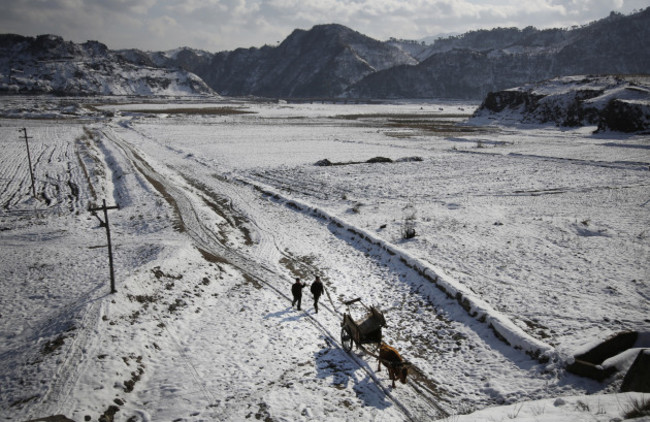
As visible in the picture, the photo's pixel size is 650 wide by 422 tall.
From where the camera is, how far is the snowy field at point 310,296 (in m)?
9.62

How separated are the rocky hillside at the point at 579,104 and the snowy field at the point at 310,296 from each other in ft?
135

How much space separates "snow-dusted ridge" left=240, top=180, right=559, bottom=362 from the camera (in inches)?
437

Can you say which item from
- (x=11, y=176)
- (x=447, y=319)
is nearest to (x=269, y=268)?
(x=447, y=319)

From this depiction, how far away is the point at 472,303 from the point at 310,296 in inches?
254

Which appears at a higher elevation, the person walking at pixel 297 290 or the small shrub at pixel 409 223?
the small shrub at pixel 409 223

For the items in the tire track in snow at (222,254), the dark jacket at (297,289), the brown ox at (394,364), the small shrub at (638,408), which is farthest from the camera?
the dark jacket at (297,289)

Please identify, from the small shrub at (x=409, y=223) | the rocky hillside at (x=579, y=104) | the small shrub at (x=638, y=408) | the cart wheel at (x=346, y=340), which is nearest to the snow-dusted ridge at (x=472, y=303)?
the small shrub at (x=409, y=223)

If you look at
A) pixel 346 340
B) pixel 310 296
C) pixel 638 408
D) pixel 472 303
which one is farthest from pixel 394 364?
pixel 310 296

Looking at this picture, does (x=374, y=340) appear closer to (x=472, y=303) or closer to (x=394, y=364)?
(x=394, y=364)

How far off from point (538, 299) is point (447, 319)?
3.74 m

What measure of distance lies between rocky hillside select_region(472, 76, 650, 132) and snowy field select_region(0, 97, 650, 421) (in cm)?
4117

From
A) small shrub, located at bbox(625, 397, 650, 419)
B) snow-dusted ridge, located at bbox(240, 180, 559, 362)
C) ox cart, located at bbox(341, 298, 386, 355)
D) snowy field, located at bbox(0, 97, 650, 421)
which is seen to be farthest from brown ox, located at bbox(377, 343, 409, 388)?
small shrub, located at bbox(625, 397, 650, 419)

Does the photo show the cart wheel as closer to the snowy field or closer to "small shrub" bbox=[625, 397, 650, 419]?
the snowy field

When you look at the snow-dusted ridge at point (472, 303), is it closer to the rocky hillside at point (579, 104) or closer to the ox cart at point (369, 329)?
the ox cart at point (369, 329)
